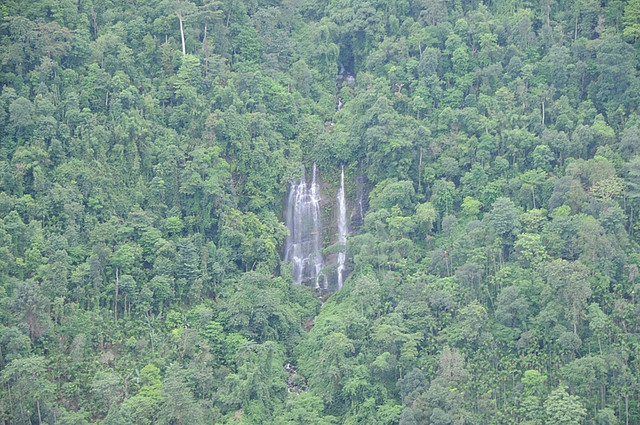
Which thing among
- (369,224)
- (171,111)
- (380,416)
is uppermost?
(171,111)

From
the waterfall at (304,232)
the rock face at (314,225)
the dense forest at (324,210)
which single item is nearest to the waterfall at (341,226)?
→ the rock face at (314,225)

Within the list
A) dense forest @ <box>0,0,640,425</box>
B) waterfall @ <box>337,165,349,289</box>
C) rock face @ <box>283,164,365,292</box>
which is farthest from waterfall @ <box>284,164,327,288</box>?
waterfall @ <box>337,165,349,289</box>

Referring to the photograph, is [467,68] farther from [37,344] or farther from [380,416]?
[37,344]

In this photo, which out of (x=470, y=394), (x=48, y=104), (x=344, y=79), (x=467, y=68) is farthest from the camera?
(x=344, y=79)

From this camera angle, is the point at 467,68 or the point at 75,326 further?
the point at 467,68

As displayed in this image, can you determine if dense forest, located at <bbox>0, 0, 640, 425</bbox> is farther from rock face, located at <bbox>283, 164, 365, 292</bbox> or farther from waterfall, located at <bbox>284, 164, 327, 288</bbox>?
waterfall, located at <bbox>284, 164, 327, 288</bbox>

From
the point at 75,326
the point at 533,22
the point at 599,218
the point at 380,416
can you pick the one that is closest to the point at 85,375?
the point at 75,326

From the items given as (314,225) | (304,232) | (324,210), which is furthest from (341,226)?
(304,232)
